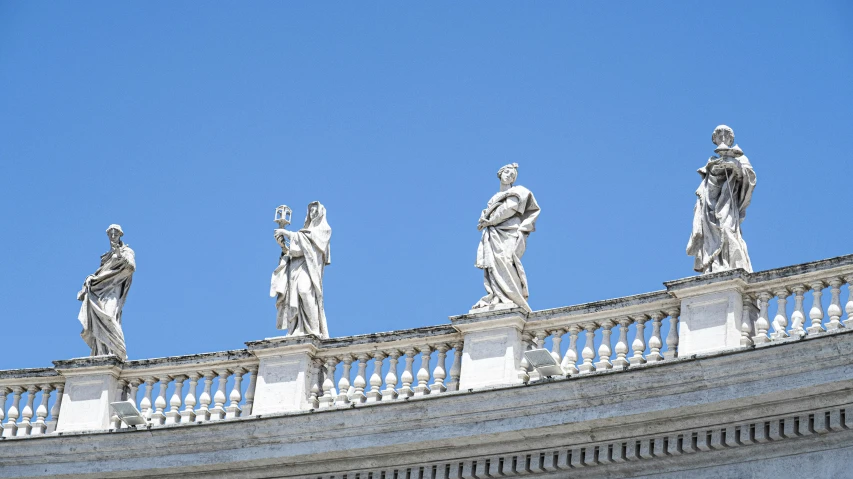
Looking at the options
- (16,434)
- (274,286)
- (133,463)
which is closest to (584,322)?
(274,286)

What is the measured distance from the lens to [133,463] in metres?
25.7

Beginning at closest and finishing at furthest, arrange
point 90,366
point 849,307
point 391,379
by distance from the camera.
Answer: point 849,307
point 391,379
point 90,366

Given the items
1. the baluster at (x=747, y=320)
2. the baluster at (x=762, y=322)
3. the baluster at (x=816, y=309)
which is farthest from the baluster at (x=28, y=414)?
the baluster at (x=816, y=309)

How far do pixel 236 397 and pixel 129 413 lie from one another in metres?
1.49

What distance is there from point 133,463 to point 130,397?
5.02 ft

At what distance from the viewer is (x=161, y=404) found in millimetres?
26562

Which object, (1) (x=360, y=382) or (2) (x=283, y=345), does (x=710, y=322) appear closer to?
(1) (x=360, y=382)

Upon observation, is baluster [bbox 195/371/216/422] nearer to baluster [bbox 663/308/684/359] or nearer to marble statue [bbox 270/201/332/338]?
marble statue [bbox 270/201/332/338]

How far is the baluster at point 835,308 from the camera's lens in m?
22.2

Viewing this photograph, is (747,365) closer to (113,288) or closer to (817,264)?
(817,264)

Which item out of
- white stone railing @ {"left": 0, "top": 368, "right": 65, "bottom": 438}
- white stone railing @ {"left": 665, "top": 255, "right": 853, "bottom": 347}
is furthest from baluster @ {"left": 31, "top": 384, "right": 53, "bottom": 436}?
white stone railing @ {"left": 665, "top": 255, "right": 853, "bottom": 347}

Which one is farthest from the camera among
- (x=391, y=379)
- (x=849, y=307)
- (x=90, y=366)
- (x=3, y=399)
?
(x=3, y=399)

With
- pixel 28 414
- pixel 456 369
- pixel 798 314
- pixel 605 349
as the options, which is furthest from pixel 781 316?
pixel 28 414

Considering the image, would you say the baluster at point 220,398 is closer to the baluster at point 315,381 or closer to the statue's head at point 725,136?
the baluster at point 315,381
